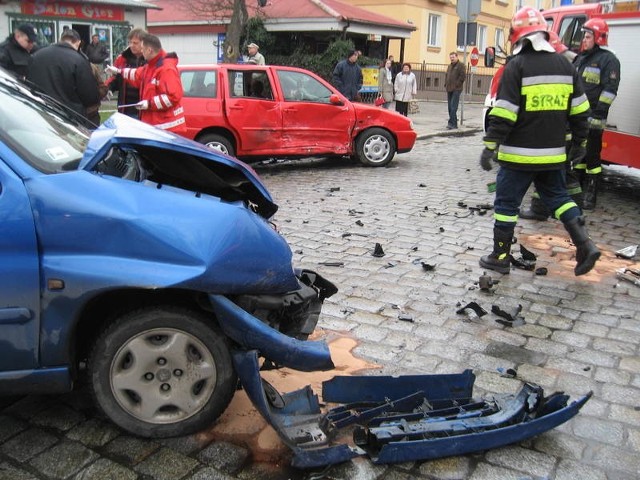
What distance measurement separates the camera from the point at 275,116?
33.4ft

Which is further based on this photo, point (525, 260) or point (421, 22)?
point (421, 22)

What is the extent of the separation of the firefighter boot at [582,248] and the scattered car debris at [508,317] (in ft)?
3.14

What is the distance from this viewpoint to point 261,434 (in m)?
3.17

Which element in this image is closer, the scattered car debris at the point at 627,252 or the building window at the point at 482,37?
the scattered car debris at the point at 627,252

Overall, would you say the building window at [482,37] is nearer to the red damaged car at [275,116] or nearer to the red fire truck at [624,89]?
the red damaged car at [275,116]

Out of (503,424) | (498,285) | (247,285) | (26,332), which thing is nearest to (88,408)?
(26,332)

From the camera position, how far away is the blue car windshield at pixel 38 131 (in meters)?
2.94

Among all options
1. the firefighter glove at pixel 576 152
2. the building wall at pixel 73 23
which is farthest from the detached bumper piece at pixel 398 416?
the building wall at pixel 73 23

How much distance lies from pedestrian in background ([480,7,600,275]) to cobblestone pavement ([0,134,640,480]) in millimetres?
546

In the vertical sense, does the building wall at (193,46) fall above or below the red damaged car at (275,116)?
above

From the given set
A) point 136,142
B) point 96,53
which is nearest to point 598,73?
point 136,142

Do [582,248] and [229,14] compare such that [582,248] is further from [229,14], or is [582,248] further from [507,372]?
[229,14]

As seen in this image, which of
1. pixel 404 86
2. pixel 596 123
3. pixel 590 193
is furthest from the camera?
pixel 404 86

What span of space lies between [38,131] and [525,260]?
4.37 metres
